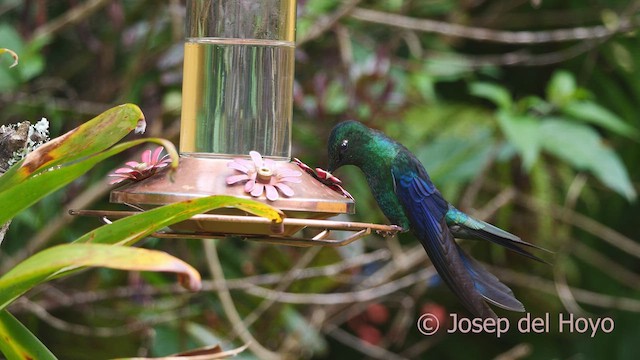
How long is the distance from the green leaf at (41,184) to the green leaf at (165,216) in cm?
12

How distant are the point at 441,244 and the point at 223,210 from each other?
745mm

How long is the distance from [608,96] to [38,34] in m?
2.83

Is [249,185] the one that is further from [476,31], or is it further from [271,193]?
[476,31]

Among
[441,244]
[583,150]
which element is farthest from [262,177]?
[583,150]

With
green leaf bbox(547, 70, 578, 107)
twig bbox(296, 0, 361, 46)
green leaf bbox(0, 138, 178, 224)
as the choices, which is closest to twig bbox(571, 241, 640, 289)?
green leaf bbox(547, 70, 578, 107)

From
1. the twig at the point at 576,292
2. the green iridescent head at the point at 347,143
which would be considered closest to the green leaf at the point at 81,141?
the green iridescent head at the point at 347,143

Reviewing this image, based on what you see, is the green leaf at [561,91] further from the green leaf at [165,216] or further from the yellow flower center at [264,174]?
the green leaf at [165,216]

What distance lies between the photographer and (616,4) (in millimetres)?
4789

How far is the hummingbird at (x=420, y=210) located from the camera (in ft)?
8.25

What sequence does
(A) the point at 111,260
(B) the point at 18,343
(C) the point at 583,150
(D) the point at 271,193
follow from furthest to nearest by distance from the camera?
(C) the point at 583,150, (D) the point at 271,193, (B) the point at 18,343, (A) the point at 111,260

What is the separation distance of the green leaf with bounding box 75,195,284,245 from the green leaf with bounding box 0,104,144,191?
0.15 meters

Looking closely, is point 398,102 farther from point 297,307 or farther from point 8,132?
point 8,132

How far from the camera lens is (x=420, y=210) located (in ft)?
9.07

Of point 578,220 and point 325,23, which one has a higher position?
point 325,23
